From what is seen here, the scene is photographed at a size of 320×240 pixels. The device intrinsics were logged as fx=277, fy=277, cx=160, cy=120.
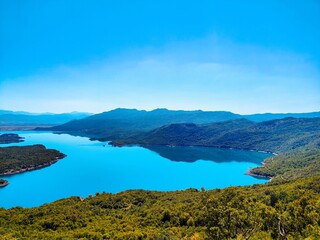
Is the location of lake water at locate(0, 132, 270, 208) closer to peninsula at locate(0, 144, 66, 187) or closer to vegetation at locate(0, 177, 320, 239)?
peninsula at locate(0, 144, 66, 187)

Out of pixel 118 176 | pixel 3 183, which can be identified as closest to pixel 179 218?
pixel 118 176

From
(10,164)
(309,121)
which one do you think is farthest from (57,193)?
(309,121)

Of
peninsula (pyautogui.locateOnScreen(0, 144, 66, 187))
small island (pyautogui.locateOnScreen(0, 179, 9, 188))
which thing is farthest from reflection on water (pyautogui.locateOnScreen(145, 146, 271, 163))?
small island (pyautogui.locateOnScreen(0, 179, 9, 188))

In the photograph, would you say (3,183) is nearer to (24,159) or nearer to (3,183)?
(3,183)

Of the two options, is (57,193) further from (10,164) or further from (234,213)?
(234,213)

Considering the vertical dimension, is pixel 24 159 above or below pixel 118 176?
above
